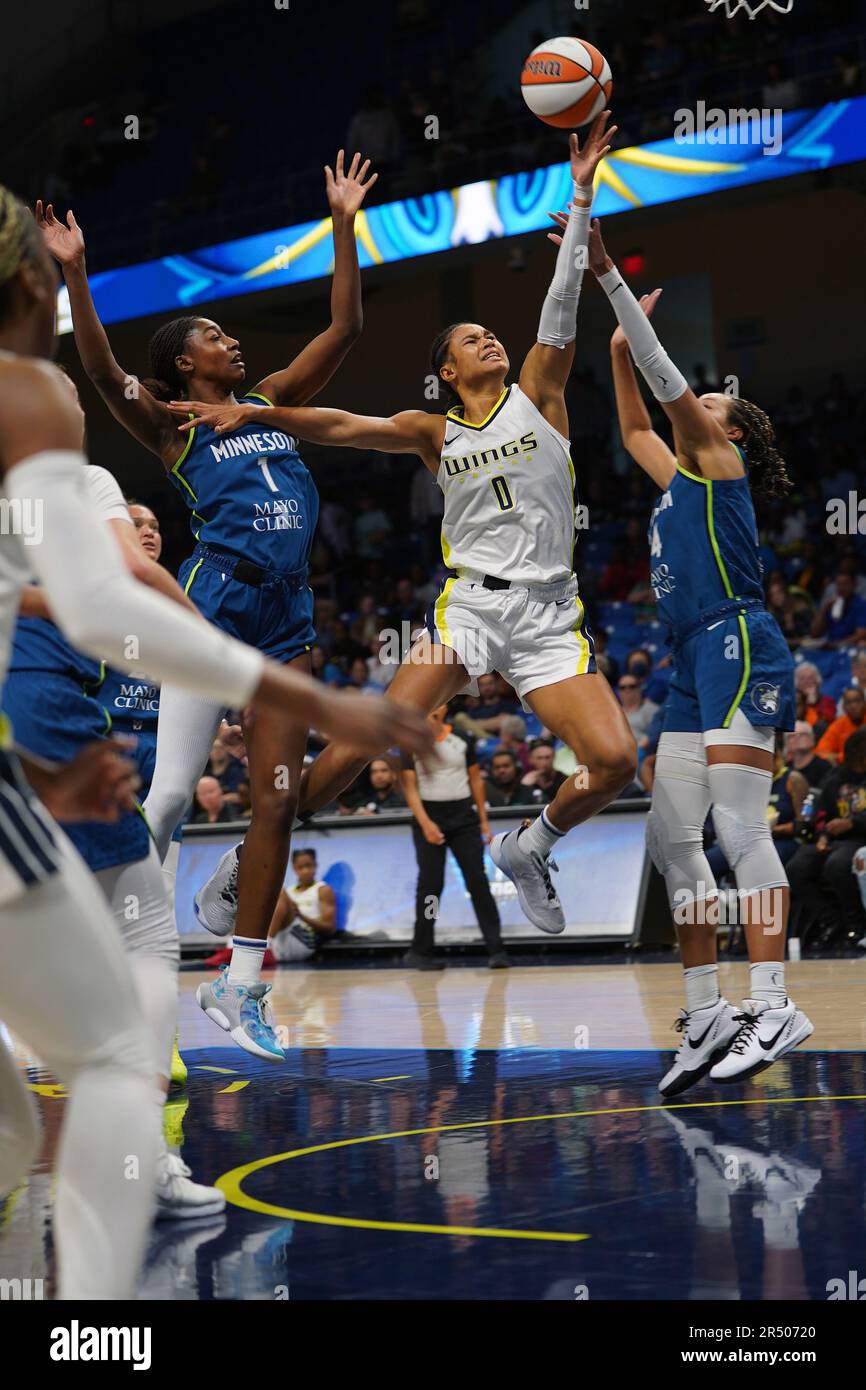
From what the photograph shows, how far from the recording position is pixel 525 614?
609 cm

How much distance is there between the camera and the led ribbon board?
15.1m

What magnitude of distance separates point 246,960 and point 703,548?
2.24m

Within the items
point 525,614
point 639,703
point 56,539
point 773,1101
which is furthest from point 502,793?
point 56,539

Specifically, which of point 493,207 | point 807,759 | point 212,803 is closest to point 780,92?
point 493,207

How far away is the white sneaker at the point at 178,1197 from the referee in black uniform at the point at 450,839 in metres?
7.53

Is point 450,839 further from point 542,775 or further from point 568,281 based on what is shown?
point 568,281

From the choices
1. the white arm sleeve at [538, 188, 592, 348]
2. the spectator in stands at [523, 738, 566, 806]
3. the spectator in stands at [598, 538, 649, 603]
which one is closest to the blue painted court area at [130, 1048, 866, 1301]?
the white arm sleeve at [538, 188, 592, 348]

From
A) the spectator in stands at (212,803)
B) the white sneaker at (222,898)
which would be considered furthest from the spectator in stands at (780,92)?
the white sneaker at (222,898)

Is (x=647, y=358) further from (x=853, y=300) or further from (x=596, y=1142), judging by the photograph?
(x=853, y=300)

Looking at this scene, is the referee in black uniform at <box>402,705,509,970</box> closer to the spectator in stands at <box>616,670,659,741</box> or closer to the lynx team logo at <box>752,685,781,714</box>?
the spectator in stands at <box>616,670,659,741</box>

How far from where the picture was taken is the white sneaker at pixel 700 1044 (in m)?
5.29

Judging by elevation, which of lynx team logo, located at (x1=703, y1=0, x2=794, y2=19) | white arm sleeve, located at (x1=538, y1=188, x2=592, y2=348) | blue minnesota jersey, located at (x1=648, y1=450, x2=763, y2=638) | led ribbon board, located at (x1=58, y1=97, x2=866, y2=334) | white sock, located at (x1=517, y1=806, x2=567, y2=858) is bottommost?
white sock, located at (x1=517, y1=806, x2=567, y2=858)

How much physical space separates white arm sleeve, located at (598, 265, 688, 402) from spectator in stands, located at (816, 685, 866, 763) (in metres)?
6.98

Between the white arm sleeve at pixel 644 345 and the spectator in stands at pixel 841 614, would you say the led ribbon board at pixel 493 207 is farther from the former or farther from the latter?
the white arm sleeve at pixel 644 345
